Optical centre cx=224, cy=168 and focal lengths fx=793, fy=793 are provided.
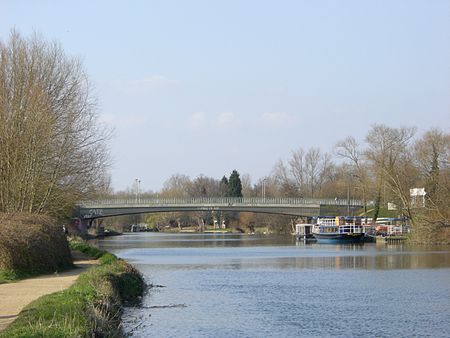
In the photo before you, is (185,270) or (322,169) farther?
(322,169)

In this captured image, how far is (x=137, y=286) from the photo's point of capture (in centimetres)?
3344

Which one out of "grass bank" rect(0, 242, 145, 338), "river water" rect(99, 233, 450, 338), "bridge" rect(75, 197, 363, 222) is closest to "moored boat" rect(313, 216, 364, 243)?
"bridge" rect(75, 197, 363, 222)

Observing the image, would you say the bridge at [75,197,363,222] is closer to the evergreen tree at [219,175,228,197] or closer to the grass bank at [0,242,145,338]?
the evergreen tree at [219,175,228,197]

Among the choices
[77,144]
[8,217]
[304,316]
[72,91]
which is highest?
[72,91]

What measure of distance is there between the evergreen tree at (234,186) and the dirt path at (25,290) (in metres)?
132

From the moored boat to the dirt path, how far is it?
64087 mm

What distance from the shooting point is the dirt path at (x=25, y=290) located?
842 inches

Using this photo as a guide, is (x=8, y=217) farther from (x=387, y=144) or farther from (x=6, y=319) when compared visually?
(x=387, y=144)

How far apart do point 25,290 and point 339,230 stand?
76.6 m

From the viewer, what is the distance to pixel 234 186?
556ft

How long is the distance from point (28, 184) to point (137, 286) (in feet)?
45.9

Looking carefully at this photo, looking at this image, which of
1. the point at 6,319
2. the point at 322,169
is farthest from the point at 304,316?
the point at 322,169

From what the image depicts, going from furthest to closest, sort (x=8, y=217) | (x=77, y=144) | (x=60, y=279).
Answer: (x=77, y=144) → (x=8, y=217) → (x=60, y=279)

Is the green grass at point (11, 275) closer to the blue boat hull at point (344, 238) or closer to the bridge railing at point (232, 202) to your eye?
the blue boat hull at point (344, 238)
